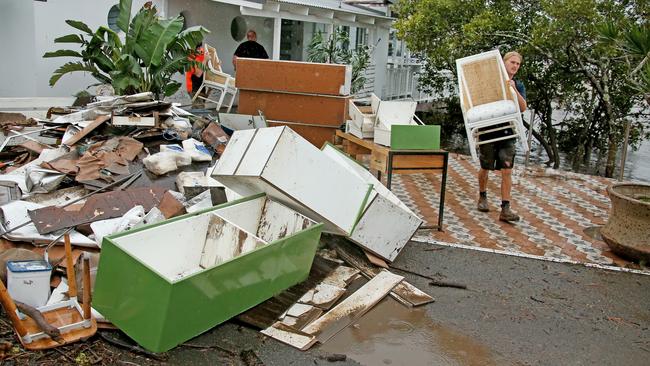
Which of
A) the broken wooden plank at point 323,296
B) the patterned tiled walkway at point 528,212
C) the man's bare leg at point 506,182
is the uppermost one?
the man's bare leg at point 506,182

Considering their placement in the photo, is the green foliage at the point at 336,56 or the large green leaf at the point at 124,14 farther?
the green foliage at the point at 336,56

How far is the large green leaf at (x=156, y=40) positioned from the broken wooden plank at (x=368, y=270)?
5.39 m

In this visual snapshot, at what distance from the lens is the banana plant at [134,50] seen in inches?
391

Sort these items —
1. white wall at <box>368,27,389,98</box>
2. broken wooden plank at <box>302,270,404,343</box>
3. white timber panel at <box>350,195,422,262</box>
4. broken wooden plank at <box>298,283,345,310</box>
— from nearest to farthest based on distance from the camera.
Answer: broken wooden plank at <box>302,270,404,343</box> < broken wooden plank at <box>298,283,345,310</box> < white timber panel at <box>350,195,422,262</box> < white wall at <box>368,27,389,98</box>

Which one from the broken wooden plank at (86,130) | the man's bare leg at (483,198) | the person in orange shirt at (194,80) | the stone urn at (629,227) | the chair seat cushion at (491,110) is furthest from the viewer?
the person in orange shirt at (194,80)

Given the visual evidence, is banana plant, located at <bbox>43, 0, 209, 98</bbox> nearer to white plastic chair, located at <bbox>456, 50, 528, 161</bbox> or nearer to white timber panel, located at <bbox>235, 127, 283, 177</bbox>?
white plastic chair, located at <bbox>456, 50, 528, 161</bbox>

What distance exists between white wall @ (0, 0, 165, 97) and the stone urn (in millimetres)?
9646

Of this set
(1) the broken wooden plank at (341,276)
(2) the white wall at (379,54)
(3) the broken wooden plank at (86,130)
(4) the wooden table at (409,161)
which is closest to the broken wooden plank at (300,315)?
(1) the broken wooden plank at (341,276)

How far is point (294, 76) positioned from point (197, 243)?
5.43m

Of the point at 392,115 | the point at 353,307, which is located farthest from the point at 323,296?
the point at 392,115

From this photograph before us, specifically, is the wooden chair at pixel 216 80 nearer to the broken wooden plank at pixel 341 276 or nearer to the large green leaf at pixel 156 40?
the large green leaf at pixel 156 40

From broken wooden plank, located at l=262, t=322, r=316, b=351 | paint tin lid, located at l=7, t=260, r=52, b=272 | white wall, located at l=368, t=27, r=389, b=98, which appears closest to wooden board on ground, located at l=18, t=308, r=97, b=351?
→ paint tin lid, located at l=7, t=260, r=52, b=272

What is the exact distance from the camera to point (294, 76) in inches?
397

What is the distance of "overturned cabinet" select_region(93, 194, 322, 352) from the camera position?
398 cm
